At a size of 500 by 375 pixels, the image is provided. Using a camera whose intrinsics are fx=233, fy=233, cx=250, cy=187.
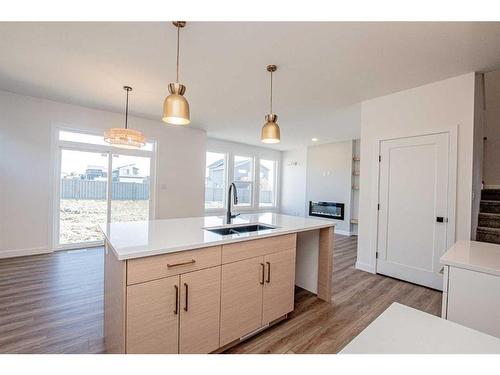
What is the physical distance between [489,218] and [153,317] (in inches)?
165

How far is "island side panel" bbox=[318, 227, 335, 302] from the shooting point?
250 centimetres

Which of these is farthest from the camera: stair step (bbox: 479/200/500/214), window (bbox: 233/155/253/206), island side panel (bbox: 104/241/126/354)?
window (bbox: 233/155/253/206)

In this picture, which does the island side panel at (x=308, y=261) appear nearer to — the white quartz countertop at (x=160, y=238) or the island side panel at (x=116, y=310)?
the white quartz countertop at (x=160, y=238)

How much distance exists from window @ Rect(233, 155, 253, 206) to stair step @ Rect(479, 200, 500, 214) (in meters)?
5.46

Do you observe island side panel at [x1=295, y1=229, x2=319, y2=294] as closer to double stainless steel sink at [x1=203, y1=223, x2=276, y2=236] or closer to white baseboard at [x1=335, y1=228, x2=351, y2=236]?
double stainless steel sink at [x1=203, y1=223, x2=276, y2=236]

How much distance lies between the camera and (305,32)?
199cm

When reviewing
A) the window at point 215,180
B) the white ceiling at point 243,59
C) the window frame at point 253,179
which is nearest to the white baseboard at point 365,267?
the white ceiling at point 243,59

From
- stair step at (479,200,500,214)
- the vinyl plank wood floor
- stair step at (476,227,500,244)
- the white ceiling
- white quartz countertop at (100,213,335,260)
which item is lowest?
the vinyl plank wood floor

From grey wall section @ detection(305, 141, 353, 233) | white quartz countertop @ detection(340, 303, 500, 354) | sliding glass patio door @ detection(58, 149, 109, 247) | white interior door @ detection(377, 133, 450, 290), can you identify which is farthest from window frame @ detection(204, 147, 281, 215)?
white quartz countertop @ detection(340, 303, 500, 354)

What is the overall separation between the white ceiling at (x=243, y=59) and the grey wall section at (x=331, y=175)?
2809 millimetres

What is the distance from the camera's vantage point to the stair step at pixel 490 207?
3393 millimetres

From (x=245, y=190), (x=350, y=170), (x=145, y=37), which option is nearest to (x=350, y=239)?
(x=350, y=170)

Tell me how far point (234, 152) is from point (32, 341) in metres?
5.96

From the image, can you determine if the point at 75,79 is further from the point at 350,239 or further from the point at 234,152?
the point at 350,239
